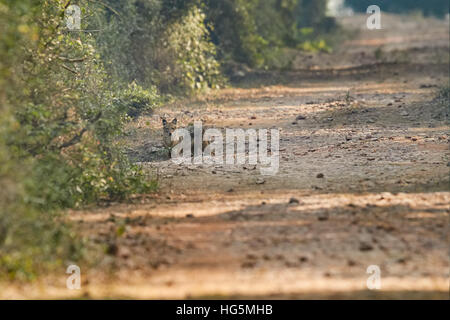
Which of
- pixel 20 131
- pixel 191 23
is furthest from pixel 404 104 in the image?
pixel 20 131

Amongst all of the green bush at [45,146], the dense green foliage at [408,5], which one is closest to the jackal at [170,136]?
the green bush at [45,146]

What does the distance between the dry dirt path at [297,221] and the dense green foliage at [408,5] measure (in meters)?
38.2

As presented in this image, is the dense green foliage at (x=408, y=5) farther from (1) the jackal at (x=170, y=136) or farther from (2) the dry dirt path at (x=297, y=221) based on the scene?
(1) the jackal at (x=170, y=136)

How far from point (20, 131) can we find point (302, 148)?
4.55m

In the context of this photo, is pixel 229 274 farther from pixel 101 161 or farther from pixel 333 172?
pixel 333 172

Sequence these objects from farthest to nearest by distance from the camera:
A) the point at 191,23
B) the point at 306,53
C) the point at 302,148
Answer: the point at 306,53
the point at 191,23
the point at 302,148

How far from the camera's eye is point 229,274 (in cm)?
446

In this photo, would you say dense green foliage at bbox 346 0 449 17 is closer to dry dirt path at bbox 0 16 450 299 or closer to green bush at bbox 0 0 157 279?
dry dirt path at bbox 0 16 450 299

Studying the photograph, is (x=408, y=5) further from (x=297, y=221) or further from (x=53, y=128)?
(x=297, y=221)

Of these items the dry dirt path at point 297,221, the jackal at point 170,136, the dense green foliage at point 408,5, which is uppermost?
the dense green foliage at point 408,5

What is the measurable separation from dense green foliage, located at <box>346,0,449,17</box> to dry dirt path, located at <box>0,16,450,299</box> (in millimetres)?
38170

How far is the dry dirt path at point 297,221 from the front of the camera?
14.3 feet

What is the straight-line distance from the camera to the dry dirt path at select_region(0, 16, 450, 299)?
14.3 feet

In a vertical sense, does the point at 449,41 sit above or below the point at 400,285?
above
